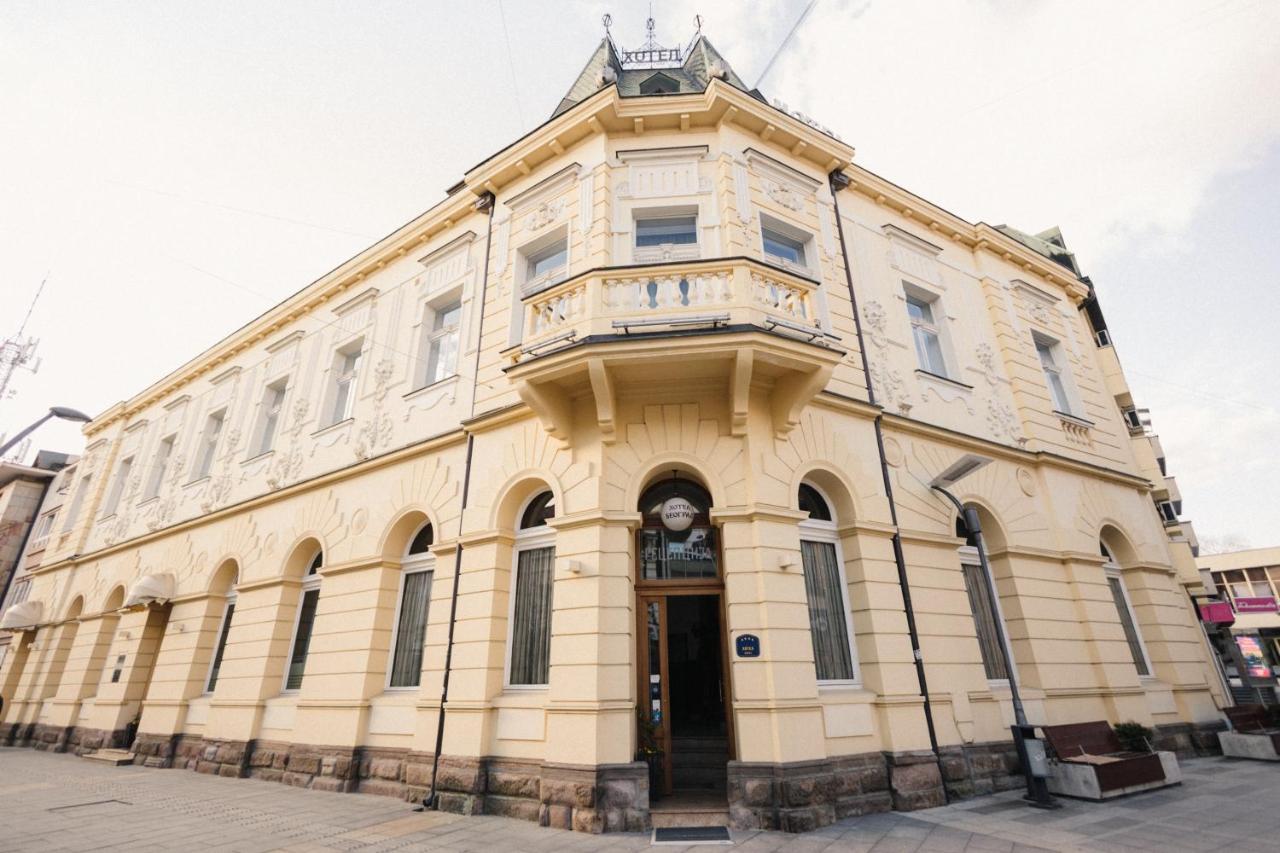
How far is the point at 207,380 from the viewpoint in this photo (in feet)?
58.2

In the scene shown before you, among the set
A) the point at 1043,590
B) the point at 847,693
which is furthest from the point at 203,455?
the point at 1043,590

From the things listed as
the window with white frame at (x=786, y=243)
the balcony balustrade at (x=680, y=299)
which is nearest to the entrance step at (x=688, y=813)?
the balcony balustrade at (x=680, y=299)

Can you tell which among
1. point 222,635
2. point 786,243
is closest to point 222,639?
point 222,635

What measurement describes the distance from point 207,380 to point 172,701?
943cm

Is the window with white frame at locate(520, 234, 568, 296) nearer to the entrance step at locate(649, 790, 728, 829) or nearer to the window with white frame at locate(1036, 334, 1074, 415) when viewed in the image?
the entrance step at locate(649, 790, 728, 829)

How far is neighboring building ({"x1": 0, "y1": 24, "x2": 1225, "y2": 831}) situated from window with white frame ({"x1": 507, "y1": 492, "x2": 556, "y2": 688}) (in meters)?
0.06

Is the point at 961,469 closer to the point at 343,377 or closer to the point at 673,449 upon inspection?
the point at 673,449

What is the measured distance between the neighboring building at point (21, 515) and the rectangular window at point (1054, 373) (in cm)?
3672

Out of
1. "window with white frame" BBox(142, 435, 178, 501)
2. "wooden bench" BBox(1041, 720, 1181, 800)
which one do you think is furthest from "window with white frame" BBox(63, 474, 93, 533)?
"wooden bench" BBox(1041, 720, 1181, 800)

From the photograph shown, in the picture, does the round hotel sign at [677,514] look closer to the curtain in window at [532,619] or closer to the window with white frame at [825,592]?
the window with white frame at [825,592]

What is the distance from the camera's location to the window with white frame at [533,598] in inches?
327

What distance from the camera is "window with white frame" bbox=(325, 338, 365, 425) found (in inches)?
526

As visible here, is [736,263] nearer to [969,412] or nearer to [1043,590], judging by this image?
[969,412]

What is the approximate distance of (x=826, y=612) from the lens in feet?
27.5
